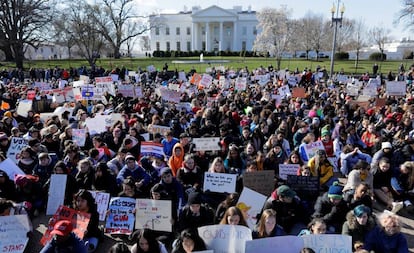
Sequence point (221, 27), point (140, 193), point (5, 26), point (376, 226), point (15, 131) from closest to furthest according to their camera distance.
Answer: point (376, 226) < point (140, 193) < point (15, 131) < point (5, 26) < point (221, 27)

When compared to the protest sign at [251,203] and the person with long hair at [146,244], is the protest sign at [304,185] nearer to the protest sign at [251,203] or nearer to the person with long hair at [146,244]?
the protest sign at [251,203]

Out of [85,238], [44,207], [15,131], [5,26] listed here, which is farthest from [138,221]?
[5,26]

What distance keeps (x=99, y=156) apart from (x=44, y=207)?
62.1 inches

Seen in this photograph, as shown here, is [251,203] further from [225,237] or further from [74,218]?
[74,218]

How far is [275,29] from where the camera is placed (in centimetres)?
5362

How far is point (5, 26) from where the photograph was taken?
4812 centimetres

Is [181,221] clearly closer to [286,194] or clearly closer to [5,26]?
[286,194]

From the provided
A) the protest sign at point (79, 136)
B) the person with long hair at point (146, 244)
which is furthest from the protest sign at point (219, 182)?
the protest sign at point (79, 136)

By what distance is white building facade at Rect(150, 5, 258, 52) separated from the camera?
10081cm

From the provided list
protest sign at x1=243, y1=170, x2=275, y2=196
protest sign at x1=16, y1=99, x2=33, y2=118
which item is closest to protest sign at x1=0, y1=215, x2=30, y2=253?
protest sign at x1=243, y1=170, x2=275, y2=196

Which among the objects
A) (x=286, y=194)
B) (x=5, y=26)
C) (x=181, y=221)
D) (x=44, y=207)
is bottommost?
(x=44, y=207)

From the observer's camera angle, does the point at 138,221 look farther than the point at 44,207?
No

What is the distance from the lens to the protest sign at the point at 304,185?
273 inches

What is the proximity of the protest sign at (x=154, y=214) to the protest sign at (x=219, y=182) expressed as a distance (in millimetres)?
1435
